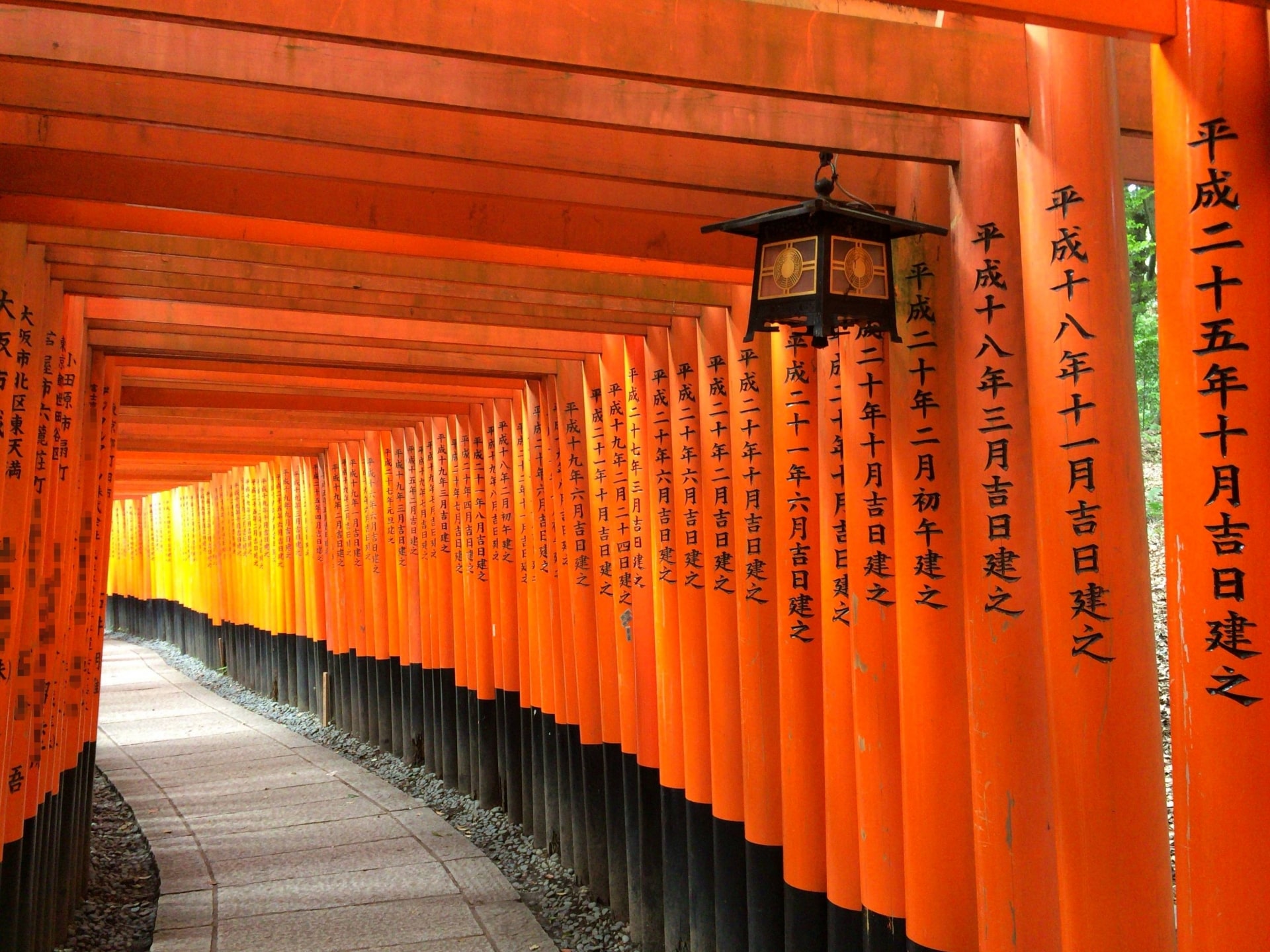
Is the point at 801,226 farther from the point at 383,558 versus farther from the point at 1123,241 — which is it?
the point at 383,558

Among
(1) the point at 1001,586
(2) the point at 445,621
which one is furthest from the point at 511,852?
(1) the point at 1001,586

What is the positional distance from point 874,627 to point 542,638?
5.65 metres

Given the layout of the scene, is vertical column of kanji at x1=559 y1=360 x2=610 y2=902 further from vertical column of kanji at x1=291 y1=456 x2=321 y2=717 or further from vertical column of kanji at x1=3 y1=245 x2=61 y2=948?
vertical column of kanji at x1=291 y1=456 x2=321 y2=717

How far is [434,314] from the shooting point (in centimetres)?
803

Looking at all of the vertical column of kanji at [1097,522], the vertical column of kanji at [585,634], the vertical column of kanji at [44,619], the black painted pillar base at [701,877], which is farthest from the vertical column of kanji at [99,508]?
the vertical column of kanji at [1097,522]

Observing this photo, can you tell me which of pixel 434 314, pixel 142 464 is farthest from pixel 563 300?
pixel 142 464

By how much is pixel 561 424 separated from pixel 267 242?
3.92 m

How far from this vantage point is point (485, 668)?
469 inches

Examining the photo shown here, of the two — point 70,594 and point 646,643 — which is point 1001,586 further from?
point 70,594

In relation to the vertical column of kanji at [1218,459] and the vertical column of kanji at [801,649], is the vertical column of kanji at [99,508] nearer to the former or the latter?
the vertical column of kanji at [801,649]

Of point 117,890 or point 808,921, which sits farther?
point 117,890

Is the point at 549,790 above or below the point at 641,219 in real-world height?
below

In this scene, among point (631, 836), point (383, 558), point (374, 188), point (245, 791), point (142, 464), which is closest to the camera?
point (374, 188)

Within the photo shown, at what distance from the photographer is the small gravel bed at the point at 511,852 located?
8.57 metres
